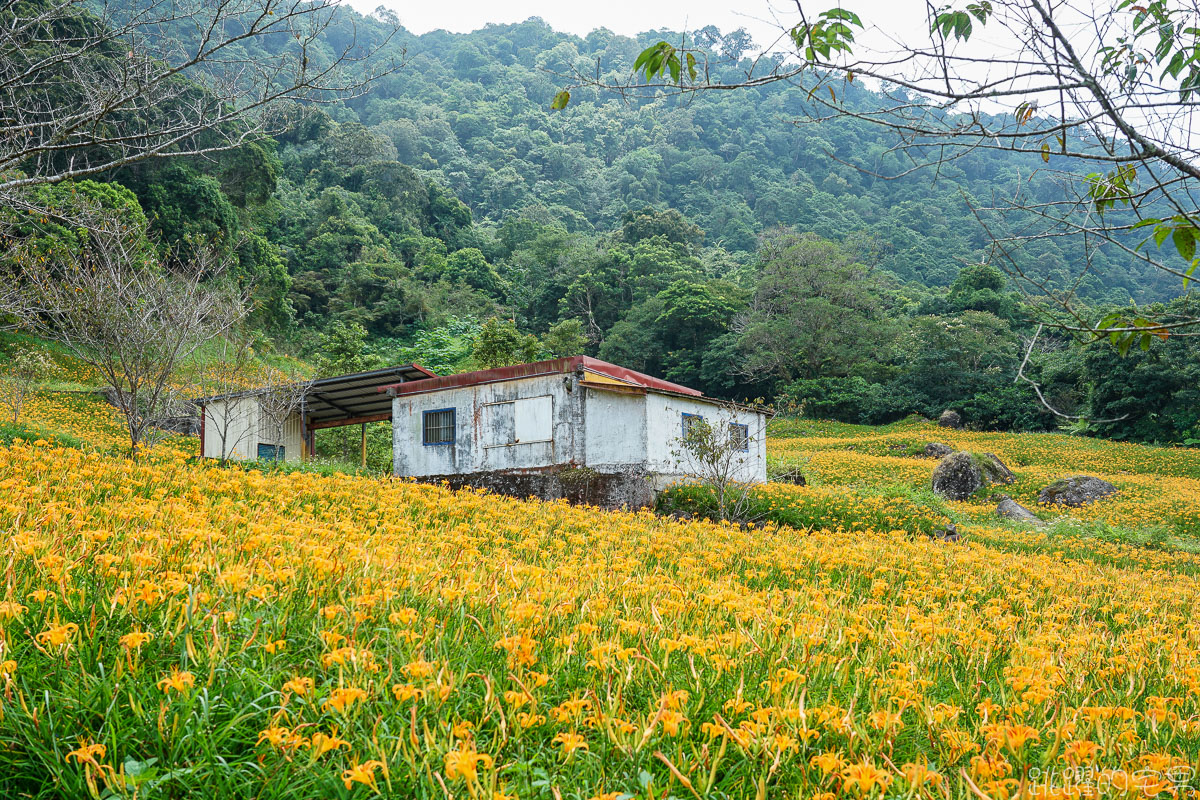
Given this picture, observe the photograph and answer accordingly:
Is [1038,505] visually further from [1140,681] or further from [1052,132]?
[1052,132]

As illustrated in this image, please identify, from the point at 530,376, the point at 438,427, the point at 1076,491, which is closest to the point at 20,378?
the point at 438,427

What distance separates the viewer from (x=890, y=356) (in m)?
42.8

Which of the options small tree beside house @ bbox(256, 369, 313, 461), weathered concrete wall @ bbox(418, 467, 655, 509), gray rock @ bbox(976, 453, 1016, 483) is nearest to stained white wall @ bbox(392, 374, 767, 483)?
weathered concrete wall @ bbox(418, 467, 655, 509)

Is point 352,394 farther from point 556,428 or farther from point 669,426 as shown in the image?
point 669,426

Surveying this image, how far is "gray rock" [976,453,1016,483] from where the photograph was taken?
72.6ft

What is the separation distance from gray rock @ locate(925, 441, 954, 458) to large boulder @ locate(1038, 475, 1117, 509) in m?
7.05

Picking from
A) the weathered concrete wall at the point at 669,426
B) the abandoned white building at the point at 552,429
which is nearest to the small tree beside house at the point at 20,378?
the abandoned white building at the point at 552,429

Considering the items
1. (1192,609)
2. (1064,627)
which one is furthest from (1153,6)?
(1192,609)

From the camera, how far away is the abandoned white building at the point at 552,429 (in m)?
14.9

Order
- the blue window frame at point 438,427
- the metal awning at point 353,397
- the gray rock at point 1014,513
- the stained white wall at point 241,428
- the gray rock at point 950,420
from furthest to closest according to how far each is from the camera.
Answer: the gray rock at point 950,420, the stained white wall at point 241,428, the metal awning at point 353,397, the blue window frame at point 438,427, the gray rock at point 1014,513

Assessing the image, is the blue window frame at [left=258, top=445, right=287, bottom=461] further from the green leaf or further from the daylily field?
the green leaf

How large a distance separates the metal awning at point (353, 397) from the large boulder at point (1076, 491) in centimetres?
1799

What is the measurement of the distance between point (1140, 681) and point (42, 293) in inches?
570

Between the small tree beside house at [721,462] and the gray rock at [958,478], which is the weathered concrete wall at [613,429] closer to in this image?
the small tree beside house at [721,462]
